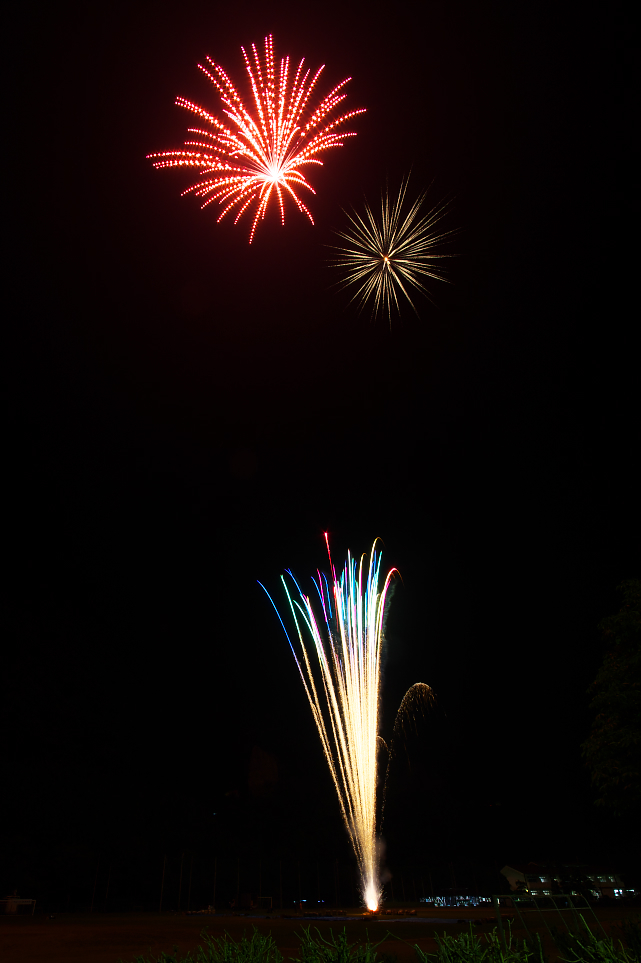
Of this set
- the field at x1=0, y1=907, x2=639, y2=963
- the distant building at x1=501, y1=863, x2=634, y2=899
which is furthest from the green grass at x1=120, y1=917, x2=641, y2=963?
the distant building at x1=501, y1=863, x2=634, y2=899

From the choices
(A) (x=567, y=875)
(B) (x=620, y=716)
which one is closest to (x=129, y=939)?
(B) (x=620, y=716)

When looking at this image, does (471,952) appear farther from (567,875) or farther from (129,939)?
(567,875)

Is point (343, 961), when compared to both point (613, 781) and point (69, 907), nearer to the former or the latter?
point (613, 781)

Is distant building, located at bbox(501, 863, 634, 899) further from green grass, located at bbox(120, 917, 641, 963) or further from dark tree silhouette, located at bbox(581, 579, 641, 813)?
green grass, located at bbox(120, 917, 641, 963)

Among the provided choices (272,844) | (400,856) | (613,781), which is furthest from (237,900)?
(613,781)

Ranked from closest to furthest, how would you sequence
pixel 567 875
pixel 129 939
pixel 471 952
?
pixel 471 952 → pixel 129 939 → pixel 567 875

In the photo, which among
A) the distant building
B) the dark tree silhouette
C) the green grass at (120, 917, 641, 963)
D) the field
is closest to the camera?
the green grass at (120, 917, 641, 963)

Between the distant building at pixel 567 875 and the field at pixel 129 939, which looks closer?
the field at pixel 129 939

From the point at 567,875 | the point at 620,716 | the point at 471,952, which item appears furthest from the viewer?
the point at 567,875

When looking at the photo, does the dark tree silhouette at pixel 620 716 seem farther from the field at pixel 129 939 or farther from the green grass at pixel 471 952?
the green grass at pixel 471 952

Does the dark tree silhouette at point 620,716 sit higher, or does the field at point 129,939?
the dark tree silhouette at point 620,716

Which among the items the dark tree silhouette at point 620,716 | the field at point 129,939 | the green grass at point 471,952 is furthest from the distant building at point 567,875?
the green grass at point 471,952

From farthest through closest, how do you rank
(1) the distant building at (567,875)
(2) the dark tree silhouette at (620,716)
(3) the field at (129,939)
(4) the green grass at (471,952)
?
(1) the distant building at (567,875), (2) the dark tree silhouette at (620,716), (3) the field at (129,939), (4) the green grass at (471,952)

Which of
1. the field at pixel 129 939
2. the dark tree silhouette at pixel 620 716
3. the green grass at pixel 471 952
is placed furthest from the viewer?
the dark tree silhouette at pixel 620 716
